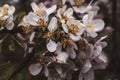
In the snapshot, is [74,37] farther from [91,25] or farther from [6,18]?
[6,18]

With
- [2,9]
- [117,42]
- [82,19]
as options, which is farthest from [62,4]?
[117,42]

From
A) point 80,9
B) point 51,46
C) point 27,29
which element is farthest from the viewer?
point 80,9

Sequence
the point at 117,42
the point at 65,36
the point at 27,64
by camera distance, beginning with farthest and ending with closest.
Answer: the point at 117,42
the point at 27,64
the point at 65,36

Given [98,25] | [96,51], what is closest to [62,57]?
[96,51]

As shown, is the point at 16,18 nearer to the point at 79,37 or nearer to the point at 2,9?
the point at 2,9

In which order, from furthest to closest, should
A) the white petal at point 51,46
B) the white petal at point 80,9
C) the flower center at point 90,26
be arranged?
the white petal at point 80,9, the flower center at point 90,26, the white petal at point 51,46

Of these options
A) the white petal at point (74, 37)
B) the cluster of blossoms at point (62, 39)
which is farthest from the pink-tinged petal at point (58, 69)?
the white petal at point (74, 37)

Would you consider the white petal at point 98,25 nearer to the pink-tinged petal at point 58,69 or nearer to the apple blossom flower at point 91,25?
the apple blossom flower at point 91,25
